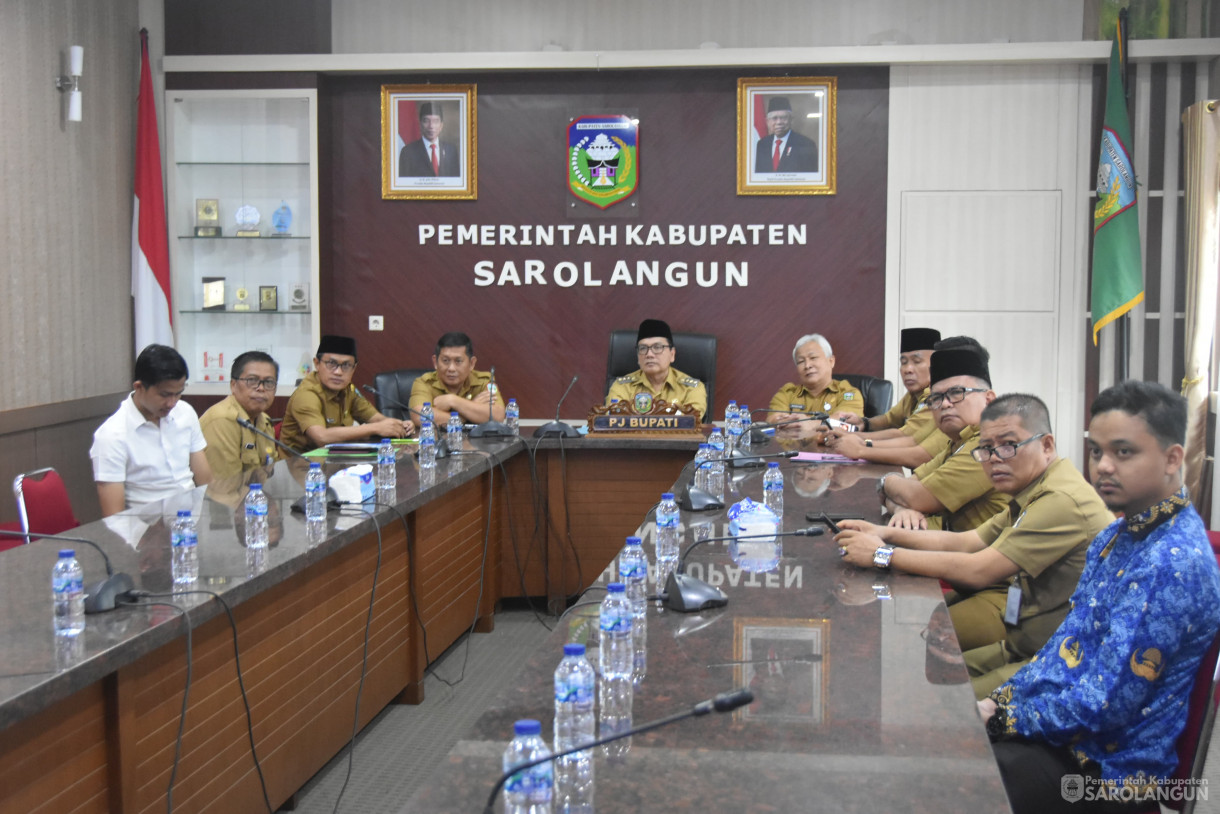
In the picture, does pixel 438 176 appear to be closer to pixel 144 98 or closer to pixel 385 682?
pixel 144 98

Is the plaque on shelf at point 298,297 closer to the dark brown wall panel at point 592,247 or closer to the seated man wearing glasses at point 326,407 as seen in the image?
the dark brown wall panel at point 592,247

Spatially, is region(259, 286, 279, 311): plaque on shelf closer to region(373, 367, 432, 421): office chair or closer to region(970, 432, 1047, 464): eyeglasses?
region(373, 367, 432, 421): office chair

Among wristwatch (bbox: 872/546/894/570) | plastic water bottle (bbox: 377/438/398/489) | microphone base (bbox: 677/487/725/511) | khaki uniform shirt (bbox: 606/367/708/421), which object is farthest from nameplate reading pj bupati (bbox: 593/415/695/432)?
wristwatch (bbox: 872/546/894/570)

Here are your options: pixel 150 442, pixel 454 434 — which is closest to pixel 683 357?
pixel 454 434

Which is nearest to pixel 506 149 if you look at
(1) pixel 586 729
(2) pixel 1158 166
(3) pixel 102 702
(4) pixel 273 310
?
(4) pixel 273 310

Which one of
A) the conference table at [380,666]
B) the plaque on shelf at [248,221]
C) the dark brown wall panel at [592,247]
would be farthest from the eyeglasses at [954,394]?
the plaque on shelf at [248,221]

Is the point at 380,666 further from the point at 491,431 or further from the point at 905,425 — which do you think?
the point at 905,425

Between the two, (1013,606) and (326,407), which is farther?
(326,407)

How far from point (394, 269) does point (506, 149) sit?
36.4 inches

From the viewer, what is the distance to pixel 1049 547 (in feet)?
7.75

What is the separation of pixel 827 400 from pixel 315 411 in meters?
2.41

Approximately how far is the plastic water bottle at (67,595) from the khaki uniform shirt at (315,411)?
2784mm

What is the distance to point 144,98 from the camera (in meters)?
5.79

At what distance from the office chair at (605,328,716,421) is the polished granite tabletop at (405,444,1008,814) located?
10.4 ft
